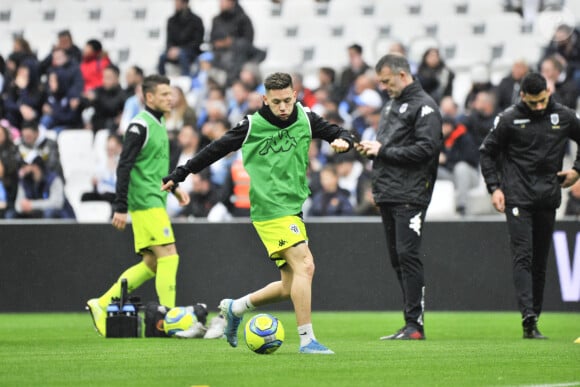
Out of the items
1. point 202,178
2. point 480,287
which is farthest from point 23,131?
point 480,287

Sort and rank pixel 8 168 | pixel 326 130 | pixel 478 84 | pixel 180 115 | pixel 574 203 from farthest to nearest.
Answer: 1. pixel 478 84
2. pixel 180 115
3. pixel 8 168
4. pixel 574 203
5. pixel 326 130

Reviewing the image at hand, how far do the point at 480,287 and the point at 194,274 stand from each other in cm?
359

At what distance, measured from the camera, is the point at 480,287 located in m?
15.5

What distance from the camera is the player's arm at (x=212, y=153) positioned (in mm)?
9539

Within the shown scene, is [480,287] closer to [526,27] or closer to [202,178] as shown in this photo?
[202,178]

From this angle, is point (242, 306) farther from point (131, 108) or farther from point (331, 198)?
point (131, 108)

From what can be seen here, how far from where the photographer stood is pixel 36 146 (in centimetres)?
1898

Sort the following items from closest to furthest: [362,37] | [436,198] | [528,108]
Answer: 1. [528,108]
2. [436,198]
3. [362,37]

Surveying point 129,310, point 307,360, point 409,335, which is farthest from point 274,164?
point 129,310

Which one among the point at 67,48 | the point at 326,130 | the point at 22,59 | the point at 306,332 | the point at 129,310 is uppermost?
the point at 67,48

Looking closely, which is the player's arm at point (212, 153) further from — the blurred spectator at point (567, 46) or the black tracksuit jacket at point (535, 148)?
the blurred spectator at point (567, 46)

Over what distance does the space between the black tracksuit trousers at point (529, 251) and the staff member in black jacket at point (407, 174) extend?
2.86ft

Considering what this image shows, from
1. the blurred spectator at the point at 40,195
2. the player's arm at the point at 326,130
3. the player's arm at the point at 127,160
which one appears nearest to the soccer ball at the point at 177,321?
the player's arm at the point at 127,160

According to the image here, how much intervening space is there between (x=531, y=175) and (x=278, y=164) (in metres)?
2.88
